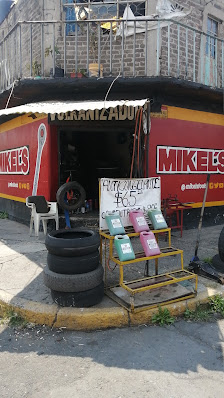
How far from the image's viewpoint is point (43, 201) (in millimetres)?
7555

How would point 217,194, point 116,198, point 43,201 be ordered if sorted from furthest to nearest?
point 217,194
point 43,201
point 116,198

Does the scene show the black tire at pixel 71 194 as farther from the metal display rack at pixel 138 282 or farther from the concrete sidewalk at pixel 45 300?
the metal display rack at pixel 138 282

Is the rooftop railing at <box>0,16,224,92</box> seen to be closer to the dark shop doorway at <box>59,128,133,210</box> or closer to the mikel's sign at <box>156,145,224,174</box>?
the mikel's sign at <box>156,145,224,174</box>

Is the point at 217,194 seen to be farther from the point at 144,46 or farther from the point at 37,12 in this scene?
the point at 37,12

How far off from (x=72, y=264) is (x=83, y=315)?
0.60m

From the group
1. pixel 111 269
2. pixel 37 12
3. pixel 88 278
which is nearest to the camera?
pixel 88 278

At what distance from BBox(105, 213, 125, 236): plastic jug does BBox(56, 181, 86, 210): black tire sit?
3127mm

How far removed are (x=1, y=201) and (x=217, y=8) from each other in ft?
30.7

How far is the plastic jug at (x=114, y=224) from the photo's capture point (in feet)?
13.8

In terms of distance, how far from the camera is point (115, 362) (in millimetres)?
2975

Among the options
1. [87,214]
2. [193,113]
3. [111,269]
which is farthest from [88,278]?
[193,113]

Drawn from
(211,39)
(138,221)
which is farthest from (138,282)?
(211,39)

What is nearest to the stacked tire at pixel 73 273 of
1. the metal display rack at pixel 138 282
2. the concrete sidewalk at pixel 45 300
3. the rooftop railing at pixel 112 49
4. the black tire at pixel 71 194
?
the concrete sidewalk at pixel 45 300

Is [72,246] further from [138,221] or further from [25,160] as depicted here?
[25,160]
